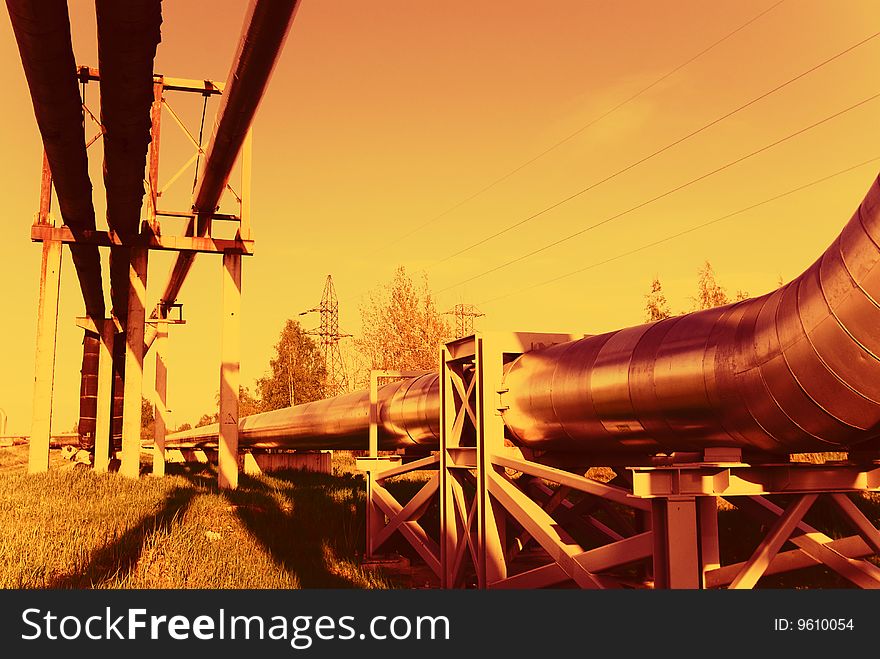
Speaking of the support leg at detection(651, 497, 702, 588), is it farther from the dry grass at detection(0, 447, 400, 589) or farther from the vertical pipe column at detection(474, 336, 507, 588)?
the dry grass at detection(0, 447, 400, 589)

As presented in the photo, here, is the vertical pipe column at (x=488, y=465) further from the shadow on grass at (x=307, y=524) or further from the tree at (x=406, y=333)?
the tree at (x=406, y=333)

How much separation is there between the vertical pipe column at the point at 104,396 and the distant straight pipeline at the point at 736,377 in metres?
15.9

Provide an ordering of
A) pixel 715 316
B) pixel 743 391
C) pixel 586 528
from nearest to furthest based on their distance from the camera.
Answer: pixel 743 391, pixel 715 316, pixel 586 528

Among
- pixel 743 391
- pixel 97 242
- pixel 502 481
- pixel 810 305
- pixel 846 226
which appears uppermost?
pixel 97 242

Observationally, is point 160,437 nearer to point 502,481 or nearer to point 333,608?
point 502,481

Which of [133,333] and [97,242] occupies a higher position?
[97,242]

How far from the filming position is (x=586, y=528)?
9664mm

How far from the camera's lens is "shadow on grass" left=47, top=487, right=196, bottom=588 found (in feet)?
26.2

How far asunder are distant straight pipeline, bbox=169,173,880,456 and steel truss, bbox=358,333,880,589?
0.28 meters

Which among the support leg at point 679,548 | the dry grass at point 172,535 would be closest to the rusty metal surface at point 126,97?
the dry grass at point 172,535

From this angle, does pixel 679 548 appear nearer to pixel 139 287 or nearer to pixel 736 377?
pixel 736 377

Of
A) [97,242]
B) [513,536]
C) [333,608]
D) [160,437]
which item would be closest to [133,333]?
[97,242]

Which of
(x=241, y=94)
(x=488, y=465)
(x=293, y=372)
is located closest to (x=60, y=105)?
(x=241, y=94)

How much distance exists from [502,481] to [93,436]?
18205mm
